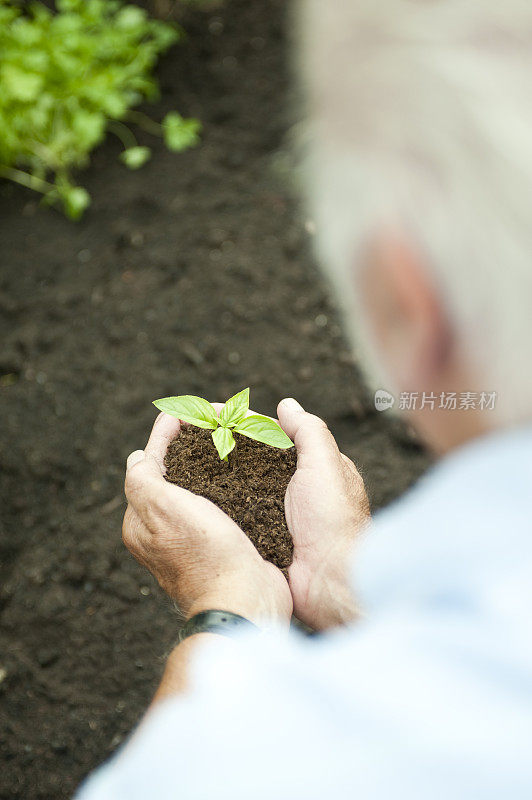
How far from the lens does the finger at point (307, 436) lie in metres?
1.00

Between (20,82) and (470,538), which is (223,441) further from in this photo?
(20,82)

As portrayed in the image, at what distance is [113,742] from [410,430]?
100cm

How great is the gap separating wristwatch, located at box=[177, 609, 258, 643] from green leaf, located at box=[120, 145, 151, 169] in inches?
67.5

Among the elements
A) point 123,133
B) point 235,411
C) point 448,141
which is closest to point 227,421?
point 235,411

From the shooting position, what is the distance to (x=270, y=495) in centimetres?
100

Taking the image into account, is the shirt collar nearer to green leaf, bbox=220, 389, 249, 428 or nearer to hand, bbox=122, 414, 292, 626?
hand, bbox=122, 414, 292, 626

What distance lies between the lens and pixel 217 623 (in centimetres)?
81

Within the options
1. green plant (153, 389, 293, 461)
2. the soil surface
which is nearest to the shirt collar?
green plant (153, 389, 293, 461)

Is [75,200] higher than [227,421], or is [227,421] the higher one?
[227,421]

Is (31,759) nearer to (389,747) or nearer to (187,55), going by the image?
(389,747)

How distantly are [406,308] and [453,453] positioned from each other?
213mm

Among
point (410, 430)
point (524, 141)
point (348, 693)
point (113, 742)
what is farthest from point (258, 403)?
point (524, 141)

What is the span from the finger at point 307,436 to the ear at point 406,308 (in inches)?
13.4

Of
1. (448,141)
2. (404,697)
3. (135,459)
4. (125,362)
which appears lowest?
(125,362)
